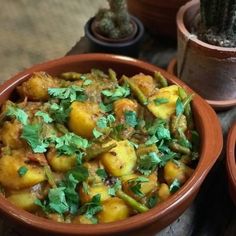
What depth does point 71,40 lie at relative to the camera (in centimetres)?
216

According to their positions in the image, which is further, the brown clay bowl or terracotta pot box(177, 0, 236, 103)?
terracotta pot box(177, 0, 236, 103)

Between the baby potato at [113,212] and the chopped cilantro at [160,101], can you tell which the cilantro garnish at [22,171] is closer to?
the baby potato at [113,212]

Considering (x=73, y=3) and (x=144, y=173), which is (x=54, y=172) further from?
→ (x=73, y=3)

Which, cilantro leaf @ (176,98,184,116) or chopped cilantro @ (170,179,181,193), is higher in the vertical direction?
cilantro leaf @ (176,98,184,116)

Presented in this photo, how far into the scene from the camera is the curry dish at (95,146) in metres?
0.82

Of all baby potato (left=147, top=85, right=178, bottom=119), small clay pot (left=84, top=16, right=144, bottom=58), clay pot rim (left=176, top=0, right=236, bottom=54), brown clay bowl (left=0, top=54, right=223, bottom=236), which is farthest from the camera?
small clay pot (left=84, top=16, right=144, bottom=58)

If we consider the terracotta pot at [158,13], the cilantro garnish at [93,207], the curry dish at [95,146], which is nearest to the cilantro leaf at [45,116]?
the curry dish at [95,146]

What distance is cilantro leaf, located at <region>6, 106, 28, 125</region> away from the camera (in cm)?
92

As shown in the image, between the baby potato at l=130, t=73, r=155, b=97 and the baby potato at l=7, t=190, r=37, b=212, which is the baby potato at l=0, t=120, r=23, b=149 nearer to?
the baby potato at l=7, t=190, r=37, b=212

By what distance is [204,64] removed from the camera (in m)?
1.10

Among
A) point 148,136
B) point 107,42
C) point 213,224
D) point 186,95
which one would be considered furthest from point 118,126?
point 107,42

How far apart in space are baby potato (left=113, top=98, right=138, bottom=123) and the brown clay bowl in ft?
0.38

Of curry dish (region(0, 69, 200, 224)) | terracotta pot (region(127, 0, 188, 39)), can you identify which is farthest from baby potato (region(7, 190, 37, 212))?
terracotta pot (region(127, 0, 188, 39))

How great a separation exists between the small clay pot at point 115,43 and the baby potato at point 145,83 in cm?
25
